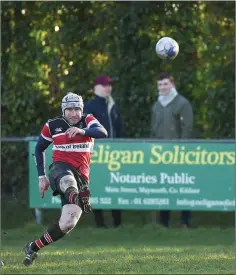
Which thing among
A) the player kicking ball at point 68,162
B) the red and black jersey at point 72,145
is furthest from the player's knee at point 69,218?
the red and black jersey at point 72,145

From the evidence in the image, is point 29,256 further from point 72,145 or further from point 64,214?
point 72,145

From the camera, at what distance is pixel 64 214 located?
10.7m

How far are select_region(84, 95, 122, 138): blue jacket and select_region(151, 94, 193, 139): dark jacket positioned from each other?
0.66 metres

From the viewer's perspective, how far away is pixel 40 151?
11.4 meters

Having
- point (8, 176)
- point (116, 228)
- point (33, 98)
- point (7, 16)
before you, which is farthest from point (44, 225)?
point (7, 16)

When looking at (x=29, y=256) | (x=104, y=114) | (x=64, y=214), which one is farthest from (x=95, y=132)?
(x=104, y=114)

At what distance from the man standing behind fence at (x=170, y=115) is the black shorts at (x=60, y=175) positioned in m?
5.06

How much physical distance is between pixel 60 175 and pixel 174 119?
5.51 metres

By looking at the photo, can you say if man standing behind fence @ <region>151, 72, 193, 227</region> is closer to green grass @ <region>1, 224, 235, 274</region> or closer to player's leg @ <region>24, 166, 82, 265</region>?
green grass @ <region>1, 224, 235, 274</region>

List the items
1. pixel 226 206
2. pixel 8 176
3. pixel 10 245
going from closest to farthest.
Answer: pixel 10 245
pixel 226 206
pixel 8 176

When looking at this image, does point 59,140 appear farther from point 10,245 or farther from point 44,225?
point 44,225

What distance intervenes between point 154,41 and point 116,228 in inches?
186

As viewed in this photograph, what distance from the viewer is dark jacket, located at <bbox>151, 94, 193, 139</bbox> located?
16.0m

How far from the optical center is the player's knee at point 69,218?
10.6 m
